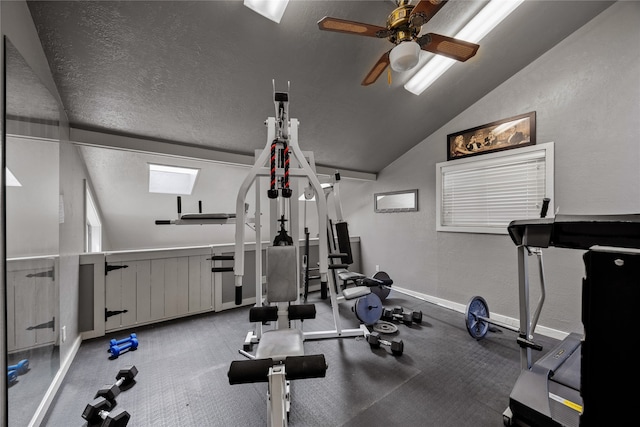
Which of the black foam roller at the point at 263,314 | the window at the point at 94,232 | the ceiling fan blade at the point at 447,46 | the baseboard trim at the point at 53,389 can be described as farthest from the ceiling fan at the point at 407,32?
the window at the point at 94,232

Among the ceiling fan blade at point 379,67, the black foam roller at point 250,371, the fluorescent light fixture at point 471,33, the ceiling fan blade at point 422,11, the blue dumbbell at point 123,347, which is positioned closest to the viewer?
the black foam roller at point 250,371

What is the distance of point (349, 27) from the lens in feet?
4.94

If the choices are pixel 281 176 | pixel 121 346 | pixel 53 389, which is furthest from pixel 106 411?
pixel 281 176

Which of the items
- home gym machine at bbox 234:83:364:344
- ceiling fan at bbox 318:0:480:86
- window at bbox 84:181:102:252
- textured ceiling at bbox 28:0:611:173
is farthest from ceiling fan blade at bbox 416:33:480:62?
window at bbox 84:181:102:252

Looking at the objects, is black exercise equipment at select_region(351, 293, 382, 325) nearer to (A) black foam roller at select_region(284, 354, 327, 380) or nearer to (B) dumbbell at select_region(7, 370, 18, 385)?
(A) black foam roller at select_region(284, 354, 327, 380)

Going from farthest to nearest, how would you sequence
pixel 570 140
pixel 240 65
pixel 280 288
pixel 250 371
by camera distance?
pixel 570 140, pixel 240 65, pixel 280 288, pixel 250 371

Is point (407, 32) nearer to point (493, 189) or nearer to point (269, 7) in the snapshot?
point (269, 7)

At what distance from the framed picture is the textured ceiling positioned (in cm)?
41

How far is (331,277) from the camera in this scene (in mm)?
2730

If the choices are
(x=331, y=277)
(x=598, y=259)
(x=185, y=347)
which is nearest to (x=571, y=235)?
(x=598, y=259)

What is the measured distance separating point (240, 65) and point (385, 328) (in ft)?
10.2

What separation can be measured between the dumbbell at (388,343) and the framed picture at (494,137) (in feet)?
8.61

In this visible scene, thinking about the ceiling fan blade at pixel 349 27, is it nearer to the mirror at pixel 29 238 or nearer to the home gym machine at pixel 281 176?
the home gym machine at pixel 281 176

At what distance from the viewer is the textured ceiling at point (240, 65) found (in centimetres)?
166
